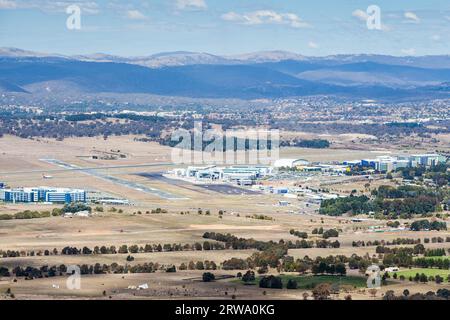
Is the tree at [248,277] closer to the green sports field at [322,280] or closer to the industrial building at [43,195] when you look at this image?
the green sports field at [322,280]

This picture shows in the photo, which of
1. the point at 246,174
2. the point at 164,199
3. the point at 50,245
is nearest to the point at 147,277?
the point at 50,245

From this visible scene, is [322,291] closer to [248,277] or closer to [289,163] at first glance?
[248,277]

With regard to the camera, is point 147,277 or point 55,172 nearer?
point 147,277

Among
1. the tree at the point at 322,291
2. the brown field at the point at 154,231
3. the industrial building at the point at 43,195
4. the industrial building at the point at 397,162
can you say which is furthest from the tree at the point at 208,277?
the industrial building at the point at 397,162

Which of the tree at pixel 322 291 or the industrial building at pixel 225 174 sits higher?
the tree at pixel 322 291

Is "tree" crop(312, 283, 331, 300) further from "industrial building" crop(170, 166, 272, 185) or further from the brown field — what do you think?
"industrial building" crop(170, 166, 272, 185)

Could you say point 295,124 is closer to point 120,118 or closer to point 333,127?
point 333,127

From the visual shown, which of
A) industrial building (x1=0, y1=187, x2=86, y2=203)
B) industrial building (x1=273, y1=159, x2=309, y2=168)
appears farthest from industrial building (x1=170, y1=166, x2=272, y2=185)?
industrial building (x1=0, y1=187, x2=86, y2=203)
